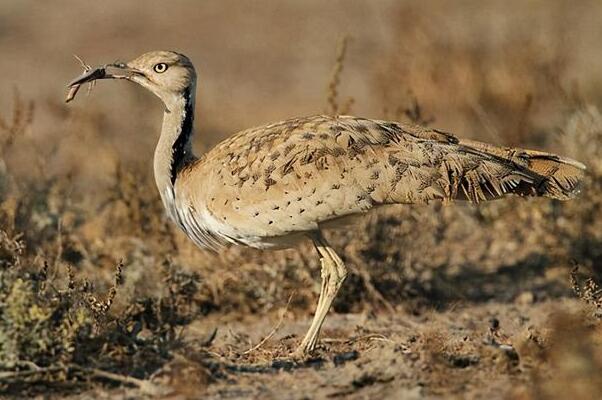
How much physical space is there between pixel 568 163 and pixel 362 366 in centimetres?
140

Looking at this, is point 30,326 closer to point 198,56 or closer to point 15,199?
point 15,199

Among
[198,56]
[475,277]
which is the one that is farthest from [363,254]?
[198,56]

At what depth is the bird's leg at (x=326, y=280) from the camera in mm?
5105

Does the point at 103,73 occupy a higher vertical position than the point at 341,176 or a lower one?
higher

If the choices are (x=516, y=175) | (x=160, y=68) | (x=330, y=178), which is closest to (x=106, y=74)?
(x=160, y=68)

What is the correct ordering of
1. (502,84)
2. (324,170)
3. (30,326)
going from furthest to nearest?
(502,84), (324,170), (30,326)

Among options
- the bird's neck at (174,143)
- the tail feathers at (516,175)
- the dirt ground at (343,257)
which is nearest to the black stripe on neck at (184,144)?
the bird's neck at (174,143)

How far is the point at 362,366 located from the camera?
15.0ft

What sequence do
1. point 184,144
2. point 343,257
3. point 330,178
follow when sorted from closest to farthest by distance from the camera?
1. point 330,178
2. point 184,144
3. point 343,257

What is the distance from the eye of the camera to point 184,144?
550 centimetres

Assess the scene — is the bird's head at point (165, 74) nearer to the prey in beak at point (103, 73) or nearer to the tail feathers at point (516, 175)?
the prey in beak at point (103, 73)

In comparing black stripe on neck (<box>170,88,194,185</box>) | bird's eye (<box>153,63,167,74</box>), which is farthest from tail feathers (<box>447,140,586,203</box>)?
bird's eye (<box>153,63,167,74</box>)

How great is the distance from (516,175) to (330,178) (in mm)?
829

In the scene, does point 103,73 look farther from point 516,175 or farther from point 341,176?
point 516,175
